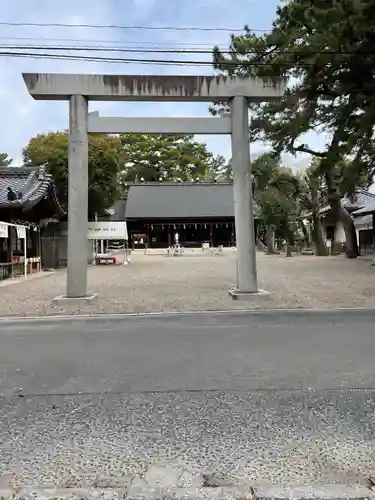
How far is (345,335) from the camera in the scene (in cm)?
833

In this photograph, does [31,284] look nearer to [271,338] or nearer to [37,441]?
[271,338]

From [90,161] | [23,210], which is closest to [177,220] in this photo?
[90,161]

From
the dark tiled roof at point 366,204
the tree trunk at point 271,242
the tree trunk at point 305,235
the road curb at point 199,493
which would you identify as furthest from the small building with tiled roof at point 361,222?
the road curb at point 199,493

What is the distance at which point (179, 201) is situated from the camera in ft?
188

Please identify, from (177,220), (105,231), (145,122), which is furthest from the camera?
(177,220)

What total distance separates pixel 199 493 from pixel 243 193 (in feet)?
34.1

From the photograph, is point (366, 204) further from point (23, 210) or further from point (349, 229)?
point (23, 210)

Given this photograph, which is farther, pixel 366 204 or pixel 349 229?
pixel 366 204

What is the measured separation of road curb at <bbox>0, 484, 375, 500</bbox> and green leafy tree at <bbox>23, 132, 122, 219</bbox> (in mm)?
28343

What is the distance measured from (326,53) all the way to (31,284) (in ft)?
40.1

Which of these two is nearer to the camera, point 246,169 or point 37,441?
point 37,441

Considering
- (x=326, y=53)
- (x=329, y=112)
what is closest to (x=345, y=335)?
(x=326, y=53)

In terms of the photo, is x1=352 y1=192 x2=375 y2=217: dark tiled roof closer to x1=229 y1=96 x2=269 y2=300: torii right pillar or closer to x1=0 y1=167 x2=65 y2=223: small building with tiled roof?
x1=0 y1=167 x2=65 y2=223: small building with tiled roof

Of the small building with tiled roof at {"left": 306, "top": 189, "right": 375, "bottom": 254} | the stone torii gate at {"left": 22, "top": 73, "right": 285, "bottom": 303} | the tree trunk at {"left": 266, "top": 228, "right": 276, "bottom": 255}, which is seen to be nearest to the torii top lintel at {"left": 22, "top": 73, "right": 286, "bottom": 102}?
the stone torii gate at {"left": 22, "top": 73, "right": 285, "bottom": 303}
